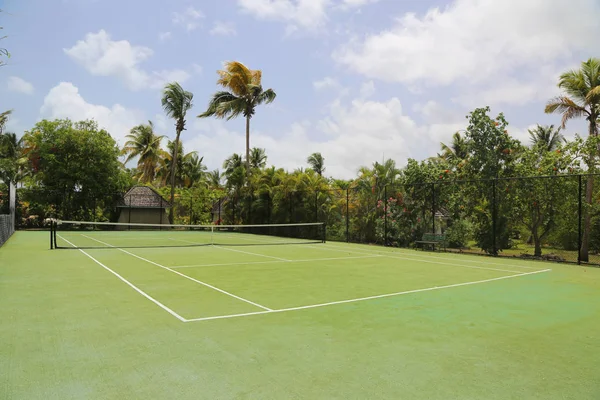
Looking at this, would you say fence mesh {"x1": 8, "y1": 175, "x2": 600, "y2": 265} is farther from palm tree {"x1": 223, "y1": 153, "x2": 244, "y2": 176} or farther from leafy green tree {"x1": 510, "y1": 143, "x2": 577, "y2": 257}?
palm tree {"x1": 223, "y1": 153, "x2": 244, "y2": 176}

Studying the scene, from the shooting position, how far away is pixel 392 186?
20.3m

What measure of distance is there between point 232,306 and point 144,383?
9.74ft

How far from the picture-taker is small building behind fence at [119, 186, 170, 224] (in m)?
36.5

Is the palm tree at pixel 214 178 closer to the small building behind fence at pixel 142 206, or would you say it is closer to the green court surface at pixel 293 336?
the small building behind fence at pixel 142 206

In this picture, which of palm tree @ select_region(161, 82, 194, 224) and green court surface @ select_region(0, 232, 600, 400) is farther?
palm tree @ select_region(161, 82, 194, 224)

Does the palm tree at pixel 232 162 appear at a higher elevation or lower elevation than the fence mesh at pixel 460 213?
higher

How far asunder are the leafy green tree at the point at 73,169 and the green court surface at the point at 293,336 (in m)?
25.5

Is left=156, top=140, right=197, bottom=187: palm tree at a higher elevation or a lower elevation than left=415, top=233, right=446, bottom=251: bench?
higher

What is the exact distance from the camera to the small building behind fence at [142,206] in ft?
120

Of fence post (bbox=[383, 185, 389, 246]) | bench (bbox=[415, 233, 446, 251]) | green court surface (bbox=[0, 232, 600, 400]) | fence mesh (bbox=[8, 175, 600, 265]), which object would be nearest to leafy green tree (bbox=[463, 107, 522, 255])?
fence mesh (bbox=[8, 175, 600, 265])

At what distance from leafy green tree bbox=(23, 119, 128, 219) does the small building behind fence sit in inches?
76.3

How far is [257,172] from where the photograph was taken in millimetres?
30953

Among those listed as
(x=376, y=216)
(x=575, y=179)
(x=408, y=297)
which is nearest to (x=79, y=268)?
(x=408, y=297)

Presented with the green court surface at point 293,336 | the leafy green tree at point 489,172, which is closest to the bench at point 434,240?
the leafy green tree at point 489,172
